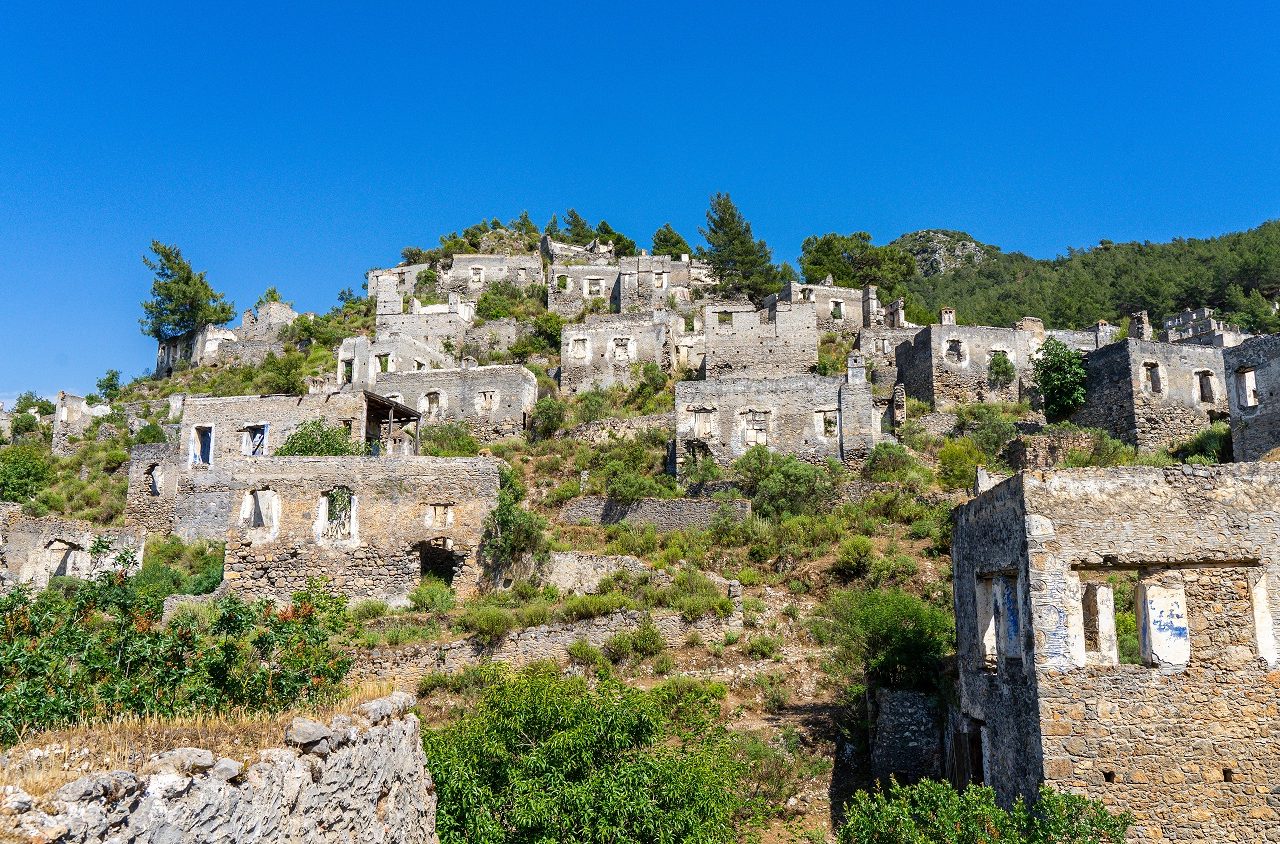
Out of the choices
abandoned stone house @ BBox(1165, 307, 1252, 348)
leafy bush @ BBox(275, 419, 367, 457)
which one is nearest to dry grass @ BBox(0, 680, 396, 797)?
leafy bush @ BBox(275, 419, 367, 457)

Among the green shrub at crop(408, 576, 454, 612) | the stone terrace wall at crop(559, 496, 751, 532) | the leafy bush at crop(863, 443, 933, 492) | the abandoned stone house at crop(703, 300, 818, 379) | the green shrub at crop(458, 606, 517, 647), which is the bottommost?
the green shrub at crop(458, 606, 517, 647)

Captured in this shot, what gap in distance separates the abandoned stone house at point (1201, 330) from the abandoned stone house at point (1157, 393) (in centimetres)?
531

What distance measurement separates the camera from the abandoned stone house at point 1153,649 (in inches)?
440

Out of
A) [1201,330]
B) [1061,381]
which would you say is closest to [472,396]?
[1061,381]

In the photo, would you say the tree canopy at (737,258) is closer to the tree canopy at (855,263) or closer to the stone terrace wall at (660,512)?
the tree canopy at (855,263)

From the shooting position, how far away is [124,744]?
7.68m

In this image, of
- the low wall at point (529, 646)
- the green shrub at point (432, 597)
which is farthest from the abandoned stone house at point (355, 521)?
the low wall at point (529, 646)

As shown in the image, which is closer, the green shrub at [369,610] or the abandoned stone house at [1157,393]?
the green shrub at [369,610]

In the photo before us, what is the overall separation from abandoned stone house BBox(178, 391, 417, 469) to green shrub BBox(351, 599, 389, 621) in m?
12.3

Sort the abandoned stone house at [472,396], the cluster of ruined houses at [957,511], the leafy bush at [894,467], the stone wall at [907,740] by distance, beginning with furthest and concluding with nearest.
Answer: the abandoned stone house at [472,396] → the leafy bush at [894,467] → the stone wall at [907,740] → the cluster of ruined houses at [957,511]

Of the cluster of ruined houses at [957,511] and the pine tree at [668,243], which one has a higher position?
the pine tree at [668,243]

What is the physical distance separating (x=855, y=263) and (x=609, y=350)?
901 inches

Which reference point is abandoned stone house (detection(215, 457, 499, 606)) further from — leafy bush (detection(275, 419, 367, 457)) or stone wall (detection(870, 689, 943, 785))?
stone wall (detection(870, 689, 943, 785))

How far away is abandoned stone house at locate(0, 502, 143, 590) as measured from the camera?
31734 mm
